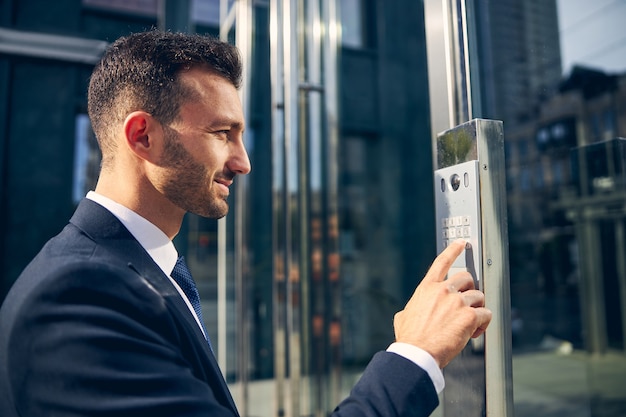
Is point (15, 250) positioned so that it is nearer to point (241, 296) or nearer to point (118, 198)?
point (241, 296)

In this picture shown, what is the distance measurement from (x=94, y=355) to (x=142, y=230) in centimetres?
33

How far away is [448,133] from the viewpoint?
1020 millimetres

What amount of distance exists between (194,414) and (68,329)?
23cm

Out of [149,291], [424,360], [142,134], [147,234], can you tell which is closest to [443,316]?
[424,360]

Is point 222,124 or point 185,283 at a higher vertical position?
point 222,124

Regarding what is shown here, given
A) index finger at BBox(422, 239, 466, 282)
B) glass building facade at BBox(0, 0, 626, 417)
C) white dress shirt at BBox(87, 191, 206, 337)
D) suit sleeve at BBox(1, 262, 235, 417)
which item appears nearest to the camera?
suit sleeve at BBox(1, 262, 235, 417)

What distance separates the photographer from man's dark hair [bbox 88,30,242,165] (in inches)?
42.0

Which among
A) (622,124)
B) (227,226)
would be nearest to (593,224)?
(622,124)

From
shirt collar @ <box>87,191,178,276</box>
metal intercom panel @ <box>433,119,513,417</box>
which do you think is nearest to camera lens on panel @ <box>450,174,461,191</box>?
metal intercom panel @ <box>433,119,513,417</box>

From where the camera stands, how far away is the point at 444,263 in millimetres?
896

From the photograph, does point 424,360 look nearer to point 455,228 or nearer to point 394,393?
point 394,393

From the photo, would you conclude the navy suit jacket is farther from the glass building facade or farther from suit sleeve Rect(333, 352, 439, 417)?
the glass building facade

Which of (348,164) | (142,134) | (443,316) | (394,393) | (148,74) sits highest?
(348,164)

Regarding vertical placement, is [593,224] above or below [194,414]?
above
